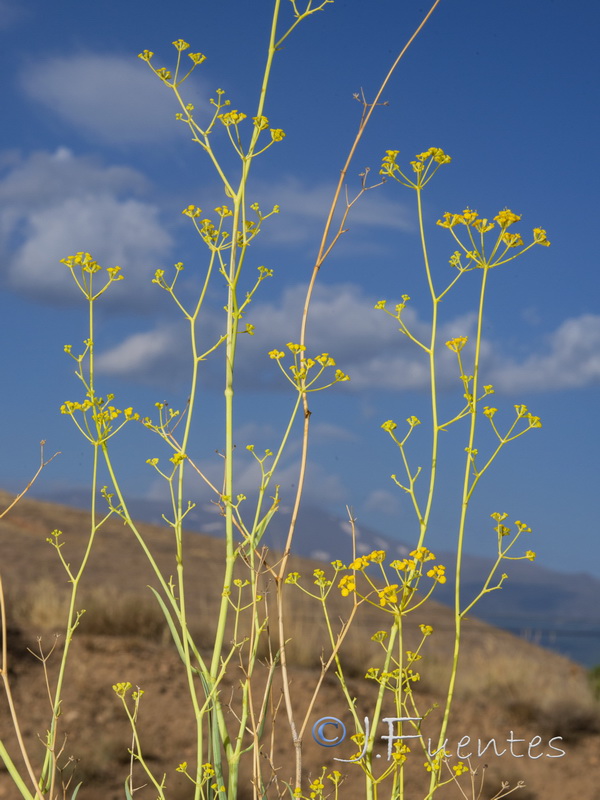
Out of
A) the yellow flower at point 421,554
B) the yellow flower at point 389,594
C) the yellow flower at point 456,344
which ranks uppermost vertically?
the yellow flower at point 456,344

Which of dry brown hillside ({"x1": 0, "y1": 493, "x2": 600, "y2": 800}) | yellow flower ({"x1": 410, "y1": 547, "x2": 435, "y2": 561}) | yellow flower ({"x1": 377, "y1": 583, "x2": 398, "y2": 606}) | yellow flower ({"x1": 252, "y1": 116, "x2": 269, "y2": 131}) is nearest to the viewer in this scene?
yellow flower ({"x1": 377, "y1": 583, "x2": 398, "y2": 606})

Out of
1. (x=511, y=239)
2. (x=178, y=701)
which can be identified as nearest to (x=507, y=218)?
(x=511, y=239)

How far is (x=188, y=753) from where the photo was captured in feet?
18.1

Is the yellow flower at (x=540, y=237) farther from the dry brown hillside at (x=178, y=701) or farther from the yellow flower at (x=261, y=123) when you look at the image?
the dry brown hillside at (x=178, y=701)

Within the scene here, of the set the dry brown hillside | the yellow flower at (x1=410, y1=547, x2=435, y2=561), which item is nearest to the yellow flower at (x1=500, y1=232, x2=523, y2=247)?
the yellow flower at (x1=410, y1=547, x2=435, y2=561)

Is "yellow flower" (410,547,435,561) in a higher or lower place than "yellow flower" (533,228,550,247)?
lower

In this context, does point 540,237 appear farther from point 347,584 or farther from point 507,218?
point 347,584

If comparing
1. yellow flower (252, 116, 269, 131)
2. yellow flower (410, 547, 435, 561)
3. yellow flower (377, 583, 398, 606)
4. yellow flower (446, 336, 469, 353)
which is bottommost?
yellow flower (377, 583, 398, 606)

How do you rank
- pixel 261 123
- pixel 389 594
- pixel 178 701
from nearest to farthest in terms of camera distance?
1. pixel 389 594
2. pixel 261 123
3. pixel 178 701

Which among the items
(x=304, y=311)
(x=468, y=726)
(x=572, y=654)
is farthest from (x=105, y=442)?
(x=572, y=654)

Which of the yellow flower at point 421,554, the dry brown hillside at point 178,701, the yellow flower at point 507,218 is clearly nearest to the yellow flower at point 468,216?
the yellow flower at point 507,218

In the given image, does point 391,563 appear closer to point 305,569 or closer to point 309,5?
point 309,5

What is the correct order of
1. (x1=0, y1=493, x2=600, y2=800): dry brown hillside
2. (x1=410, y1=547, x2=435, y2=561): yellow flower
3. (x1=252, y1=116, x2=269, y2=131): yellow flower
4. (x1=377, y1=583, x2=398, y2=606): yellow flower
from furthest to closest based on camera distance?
1. (x1=0, y1=493, x2=600, y2=800): dry brown hillside
2. (x1=252, y1=116, x2=269, y2=131): yellow flower
3. (x1=410, y1=547, x2=435, y2=561): yellow flower
4. (x1=377, y1=583, x2=398, y2=606): yellow flower

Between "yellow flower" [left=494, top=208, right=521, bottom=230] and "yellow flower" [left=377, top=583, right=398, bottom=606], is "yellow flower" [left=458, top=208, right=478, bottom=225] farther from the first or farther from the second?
"yellow flower" [left=377, top=583, right=398, bottom=606]
